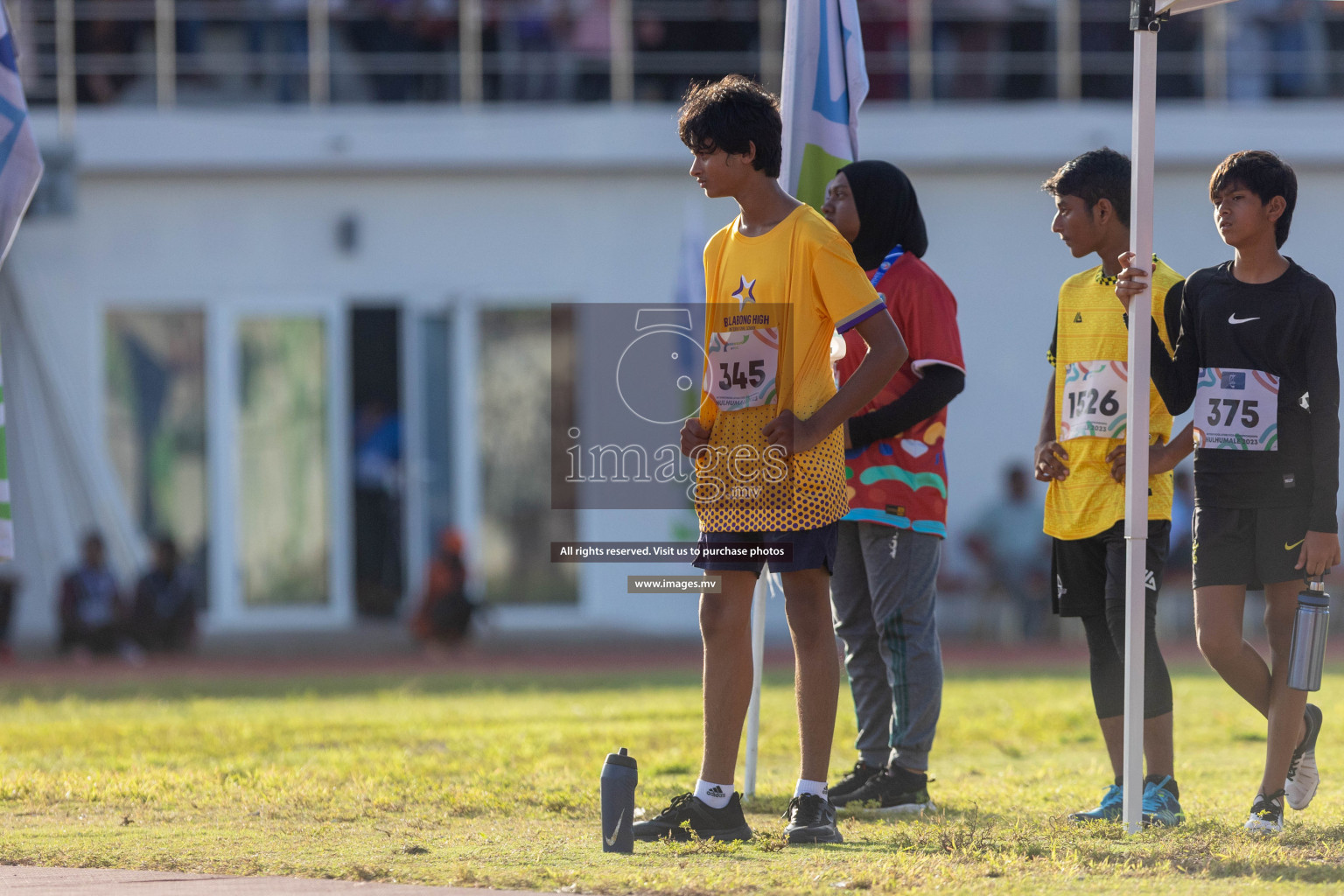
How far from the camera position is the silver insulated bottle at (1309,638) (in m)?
4.13

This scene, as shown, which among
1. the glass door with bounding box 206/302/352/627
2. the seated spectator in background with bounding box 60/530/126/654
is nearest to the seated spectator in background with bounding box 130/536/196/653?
the seated spectator in background with bounding box 60/530/126/654

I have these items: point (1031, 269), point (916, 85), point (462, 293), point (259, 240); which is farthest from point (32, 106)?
point (1031, 269)

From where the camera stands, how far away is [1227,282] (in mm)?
4238

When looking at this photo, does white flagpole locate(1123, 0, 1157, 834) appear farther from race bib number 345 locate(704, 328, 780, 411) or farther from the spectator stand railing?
the spectator stand railing

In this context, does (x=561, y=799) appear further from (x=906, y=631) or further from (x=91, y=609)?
(x=91, y=609)

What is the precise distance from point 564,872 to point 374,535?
434 inches

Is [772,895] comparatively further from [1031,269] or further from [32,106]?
[32,106]

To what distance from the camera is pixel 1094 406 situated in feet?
14.6

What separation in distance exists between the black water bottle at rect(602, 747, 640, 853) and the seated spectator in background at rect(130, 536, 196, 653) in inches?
379

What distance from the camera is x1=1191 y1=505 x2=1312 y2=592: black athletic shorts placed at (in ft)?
13.6

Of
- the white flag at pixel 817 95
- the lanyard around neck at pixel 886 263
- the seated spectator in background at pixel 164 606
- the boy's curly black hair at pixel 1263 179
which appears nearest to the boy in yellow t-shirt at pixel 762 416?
the lanyard around neck at pixel 886 263

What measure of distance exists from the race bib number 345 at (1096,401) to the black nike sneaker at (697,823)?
1403 mm

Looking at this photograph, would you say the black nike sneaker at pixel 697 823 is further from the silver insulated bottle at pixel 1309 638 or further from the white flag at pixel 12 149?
the white flag at pixel 12 149

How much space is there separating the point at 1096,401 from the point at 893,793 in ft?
4.21
